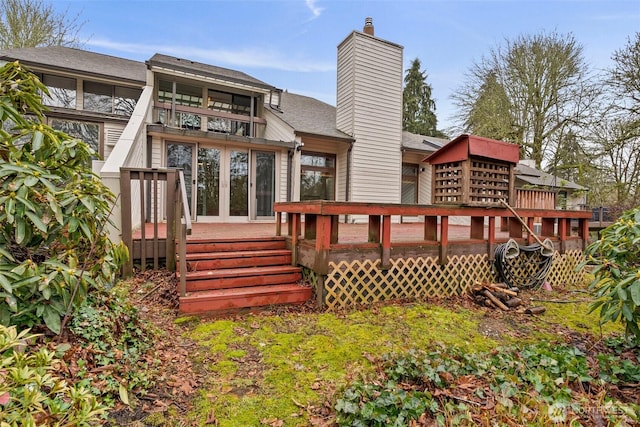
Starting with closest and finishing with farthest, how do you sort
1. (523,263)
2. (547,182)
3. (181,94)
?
1. (523,263)
2. (181,94)
3. (547,182)

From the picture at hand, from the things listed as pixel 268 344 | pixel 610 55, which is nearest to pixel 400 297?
pixel 268 344

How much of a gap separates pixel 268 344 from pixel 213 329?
666 millimetres

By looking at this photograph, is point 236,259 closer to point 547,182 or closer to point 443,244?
point 443,244

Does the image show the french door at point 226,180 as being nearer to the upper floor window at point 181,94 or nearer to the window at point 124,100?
the upper floor window at point 181,94

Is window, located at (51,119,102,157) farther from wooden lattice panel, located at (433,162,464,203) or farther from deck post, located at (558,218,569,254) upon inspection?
deck post, located at (558,218,569,254)

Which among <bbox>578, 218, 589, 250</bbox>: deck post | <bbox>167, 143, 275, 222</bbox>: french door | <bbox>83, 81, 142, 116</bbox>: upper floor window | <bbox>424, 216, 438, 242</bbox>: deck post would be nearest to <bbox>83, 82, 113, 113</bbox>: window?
<bbox>83, 81, 142, 116</bbox>: upper floor window

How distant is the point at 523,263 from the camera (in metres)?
5.32

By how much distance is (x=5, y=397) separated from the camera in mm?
1081

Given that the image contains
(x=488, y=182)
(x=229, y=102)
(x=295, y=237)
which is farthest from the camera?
(x=229, y=102)

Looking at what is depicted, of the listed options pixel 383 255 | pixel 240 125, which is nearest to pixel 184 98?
pixel 240 125

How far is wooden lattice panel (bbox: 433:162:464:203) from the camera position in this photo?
4.98 metres

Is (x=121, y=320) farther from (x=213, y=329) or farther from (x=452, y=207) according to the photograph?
(x=452, y=207)

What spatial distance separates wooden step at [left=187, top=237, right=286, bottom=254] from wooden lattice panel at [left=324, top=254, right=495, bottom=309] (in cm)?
116

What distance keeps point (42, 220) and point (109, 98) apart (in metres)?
9.90
